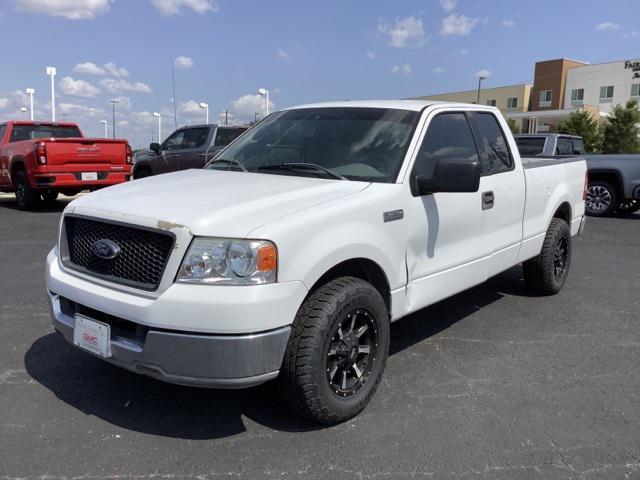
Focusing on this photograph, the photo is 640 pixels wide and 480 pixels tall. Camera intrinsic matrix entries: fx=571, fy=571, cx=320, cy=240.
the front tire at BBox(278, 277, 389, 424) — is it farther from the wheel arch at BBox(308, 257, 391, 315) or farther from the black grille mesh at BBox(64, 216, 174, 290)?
the black grille mesh at BBox(64, 216, 174, 290)

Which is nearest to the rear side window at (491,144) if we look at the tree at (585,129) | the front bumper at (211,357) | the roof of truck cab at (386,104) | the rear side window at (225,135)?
the roof of truck cab at (386,104)

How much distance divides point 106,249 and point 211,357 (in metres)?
0.86

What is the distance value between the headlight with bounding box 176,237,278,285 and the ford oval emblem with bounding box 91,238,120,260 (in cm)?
48

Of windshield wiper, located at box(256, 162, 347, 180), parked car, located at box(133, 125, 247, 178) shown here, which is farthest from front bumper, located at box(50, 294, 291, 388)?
parked car, located at box(133, 125, 247, 178)

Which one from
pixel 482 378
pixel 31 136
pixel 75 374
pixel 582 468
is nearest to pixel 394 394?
pixel 482 378

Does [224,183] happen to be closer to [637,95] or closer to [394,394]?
[394,394]

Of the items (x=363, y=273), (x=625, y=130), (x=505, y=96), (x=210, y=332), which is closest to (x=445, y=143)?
(x=363, y=273)

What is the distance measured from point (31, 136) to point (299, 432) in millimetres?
12109

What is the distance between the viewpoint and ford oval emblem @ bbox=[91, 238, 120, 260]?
2963 millimetres

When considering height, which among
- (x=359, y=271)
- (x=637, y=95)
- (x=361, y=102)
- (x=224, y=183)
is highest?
(x=637, y=95)

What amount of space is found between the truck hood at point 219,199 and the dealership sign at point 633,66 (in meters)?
67.9

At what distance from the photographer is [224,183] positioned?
11.6ft

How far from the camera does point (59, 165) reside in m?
11.0

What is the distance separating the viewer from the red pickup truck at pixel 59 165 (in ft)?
35.9
